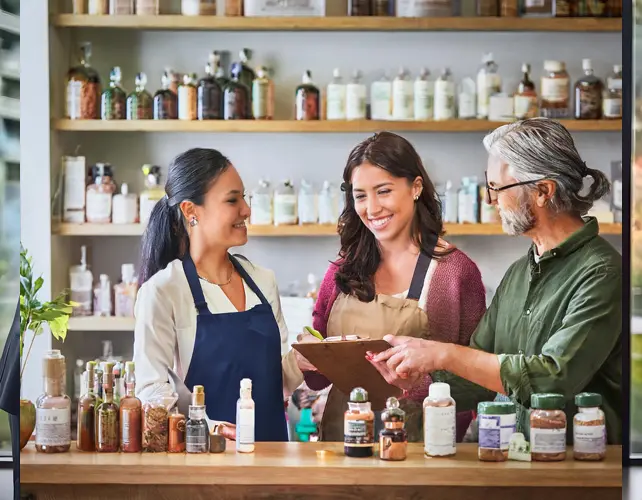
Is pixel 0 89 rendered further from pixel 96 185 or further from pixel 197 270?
pixel 197 270

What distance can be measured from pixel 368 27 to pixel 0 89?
1.22 meters

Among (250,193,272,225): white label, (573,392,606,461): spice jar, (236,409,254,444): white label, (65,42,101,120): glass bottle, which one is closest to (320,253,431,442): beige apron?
(236,409,254,444): white label

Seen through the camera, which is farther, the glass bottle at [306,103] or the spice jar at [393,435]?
the glass bottle at [306,103]

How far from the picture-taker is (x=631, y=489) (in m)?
2.49

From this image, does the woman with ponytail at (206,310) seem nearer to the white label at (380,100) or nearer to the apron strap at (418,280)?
the apron strap at (418,280)

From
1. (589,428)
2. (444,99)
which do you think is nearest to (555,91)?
(444,99)

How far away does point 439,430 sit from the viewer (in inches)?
88.7

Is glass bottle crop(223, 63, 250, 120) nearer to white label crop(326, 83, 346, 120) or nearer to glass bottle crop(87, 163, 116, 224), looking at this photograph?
white label crop(326, 83, 346, 120)

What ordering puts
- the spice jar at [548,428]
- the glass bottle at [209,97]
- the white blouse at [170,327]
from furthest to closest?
the glass bottle at [209,97] < the white blouse at [170,327] < the spice jar at [548,428]

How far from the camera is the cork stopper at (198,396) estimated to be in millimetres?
2221

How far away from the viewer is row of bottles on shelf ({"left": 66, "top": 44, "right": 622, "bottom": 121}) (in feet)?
7.89

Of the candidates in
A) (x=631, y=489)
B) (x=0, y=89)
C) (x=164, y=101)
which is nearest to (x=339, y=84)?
(x=164, y=101)

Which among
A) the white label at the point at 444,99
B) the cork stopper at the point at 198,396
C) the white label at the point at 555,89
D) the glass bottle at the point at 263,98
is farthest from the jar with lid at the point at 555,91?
the cork stopper at the point at 198,396

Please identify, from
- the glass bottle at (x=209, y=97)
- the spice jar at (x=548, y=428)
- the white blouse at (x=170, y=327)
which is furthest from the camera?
the glass bottle at (x=209, y=97)
